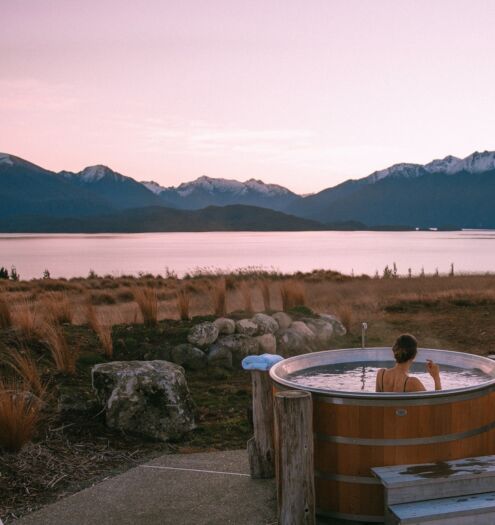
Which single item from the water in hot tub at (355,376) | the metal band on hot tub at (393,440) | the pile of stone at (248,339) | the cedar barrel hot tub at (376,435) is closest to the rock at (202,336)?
the pile of stone at (248,339)

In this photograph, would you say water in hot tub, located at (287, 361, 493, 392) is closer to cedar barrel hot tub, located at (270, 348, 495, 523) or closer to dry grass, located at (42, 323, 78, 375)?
cedar barrel hot tub, located at (270, 348, 495, 523)

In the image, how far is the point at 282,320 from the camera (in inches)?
436

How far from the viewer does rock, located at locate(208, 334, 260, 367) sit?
9.72 meters

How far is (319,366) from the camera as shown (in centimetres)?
597

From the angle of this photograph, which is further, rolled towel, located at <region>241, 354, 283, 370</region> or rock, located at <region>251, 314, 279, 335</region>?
rock, located at <region>251, 314, 279, 335</region>

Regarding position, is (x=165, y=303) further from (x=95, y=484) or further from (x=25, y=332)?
(x=95, y=484)

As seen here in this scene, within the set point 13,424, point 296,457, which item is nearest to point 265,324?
point 13,424

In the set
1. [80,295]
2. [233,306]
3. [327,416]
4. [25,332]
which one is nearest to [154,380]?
[327,416]

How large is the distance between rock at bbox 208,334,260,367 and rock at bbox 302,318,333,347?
4.77 feet

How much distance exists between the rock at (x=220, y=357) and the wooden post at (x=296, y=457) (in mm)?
5457

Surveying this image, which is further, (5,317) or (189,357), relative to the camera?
(5,317)

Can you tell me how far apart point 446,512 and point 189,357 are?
6115 millimetres

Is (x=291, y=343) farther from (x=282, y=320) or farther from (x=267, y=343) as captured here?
(x=282, y=320)

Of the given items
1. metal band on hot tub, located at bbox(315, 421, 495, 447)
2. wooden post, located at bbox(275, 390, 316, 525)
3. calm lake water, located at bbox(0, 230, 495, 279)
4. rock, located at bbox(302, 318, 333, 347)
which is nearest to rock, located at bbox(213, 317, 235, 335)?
rock, located at bbox(302, 318, 333, 347)
